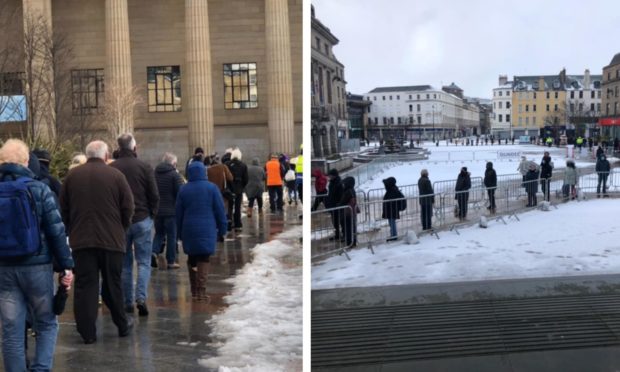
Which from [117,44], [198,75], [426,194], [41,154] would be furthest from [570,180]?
[117,44]

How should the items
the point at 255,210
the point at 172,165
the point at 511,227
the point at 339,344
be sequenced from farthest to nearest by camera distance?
1. the point at 255,210
2. the point at 172,165
3. the point at 511,227
4. the point at 339,344

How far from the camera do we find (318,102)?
9.00 ft

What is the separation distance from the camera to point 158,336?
171 inches

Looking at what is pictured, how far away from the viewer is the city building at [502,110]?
131 inches

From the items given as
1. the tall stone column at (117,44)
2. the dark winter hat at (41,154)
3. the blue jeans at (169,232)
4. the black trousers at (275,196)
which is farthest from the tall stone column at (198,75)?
the dark winter hat at (41,154)

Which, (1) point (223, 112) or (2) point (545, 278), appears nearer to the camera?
(2) point (545, 278)

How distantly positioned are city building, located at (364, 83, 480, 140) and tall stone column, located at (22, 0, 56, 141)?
1345cm

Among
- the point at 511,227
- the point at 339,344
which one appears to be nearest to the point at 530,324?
the point at 511,227

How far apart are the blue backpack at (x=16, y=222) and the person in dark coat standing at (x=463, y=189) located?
6.88 feet

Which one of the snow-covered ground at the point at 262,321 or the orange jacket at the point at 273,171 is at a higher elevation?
the orange jacket at the point at 273,171

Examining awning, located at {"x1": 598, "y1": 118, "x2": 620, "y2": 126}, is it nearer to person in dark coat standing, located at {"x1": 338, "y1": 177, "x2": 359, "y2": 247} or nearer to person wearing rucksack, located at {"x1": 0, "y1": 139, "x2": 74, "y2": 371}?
person in dark coat standing, located at {"x1": 338, "y1": 177, "x2": 359, "y2": 247}

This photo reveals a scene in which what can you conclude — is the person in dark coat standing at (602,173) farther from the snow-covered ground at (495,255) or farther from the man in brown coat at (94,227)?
the man in brown coat at (94,227)

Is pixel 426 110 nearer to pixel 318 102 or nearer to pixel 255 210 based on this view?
pixel 318 102

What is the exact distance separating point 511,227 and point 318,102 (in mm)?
1256
